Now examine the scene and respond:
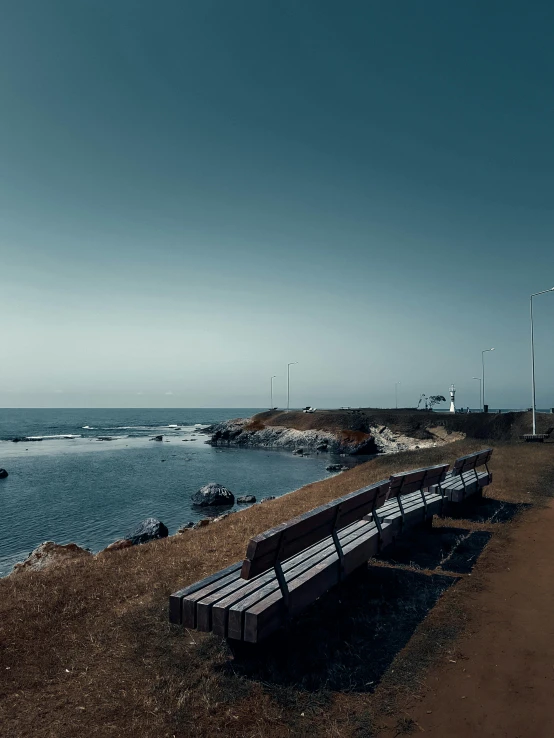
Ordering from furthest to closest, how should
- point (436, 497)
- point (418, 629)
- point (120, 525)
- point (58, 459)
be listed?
point (58, 459), point (120, 525), point (436, 497), point (418, 629)

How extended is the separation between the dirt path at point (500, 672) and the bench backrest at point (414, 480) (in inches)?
74.6

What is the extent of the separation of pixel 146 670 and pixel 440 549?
216 inches

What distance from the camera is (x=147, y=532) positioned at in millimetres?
14930

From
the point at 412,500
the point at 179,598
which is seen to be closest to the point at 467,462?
the point at 412,500

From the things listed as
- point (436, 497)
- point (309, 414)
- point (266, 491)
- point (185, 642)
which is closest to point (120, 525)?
point (266, 491)

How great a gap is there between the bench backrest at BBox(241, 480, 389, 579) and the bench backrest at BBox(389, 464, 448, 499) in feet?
3.88

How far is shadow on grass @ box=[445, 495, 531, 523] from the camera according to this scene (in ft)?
33.7

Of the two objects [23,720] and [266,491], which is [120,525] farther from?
[23,720]

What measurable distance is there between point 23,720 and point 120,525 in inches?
621

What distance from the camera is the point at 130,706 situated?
3984mm

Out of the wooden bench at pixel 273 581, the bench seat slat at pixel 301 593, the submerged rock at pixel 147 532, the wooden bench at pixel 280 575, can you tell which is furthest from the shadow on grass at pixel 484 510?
the submerged rock at pixel 147 532

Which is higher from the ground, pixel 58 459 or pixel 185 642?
pixel 185 642

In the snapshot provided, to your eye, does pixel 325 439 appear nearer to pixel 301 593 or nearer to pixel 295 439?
pixel 295 439

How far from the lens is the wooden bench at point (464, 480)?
10230 mm
